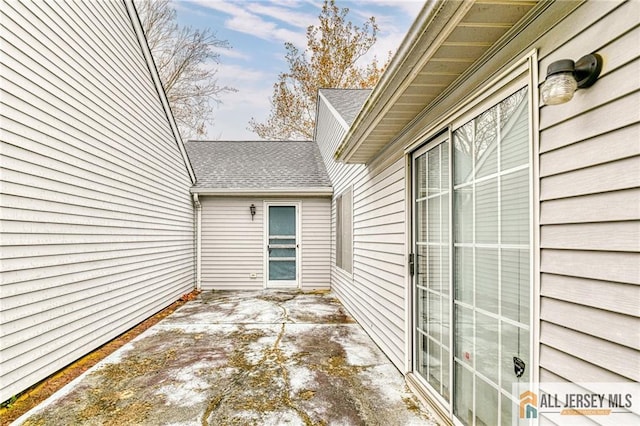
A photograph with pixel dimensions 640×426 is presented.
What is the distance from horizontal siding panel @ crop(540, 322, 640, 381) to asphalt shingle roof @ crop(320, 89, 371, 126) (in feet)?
16.5

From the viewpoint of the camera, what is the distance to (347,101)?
7.57 m

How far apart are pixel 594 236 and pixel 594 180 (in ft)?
0.66

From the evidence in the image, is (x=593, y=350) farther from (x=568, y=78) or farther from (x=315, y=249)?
(x=315, y=249)

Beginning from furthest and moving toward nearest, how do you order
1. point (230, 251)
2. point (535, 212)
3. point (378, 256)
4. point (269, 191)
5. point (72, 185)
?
1. point (230, 251)
2. point (269, 191)
3. point (378, 256)
4. point (72, 185)
5. point (535, 212)

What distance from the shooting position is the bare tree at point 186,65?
11961 mm

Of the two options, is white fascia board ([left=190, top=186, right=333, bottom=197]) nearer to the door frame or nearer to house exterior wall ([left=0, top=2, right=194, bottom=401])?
the door frame

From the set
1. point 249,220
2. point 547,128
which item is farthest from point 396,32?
point 547,128

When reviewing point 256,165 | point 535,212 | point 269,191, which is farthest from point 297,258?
point 535,212

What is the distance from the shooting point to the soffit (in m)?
1.61

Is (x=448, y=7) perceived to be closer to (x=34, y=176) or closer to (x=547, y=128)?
(x=547, y=128)

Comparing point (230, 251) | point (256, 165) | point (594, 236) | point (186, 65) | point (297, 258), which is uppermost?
point (186, 65)

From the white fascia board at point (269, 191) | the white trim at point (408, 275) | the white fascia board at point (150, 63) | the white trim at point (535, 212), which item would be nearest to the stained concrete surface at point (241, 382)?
the white trim at point (408, 275)

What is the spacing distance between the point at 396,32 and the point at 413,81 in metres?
13.2

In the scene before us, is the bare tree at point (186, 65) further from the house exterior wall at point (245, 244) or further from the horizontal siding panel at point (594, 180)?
the horizontal siding panel at point (594, 180)
